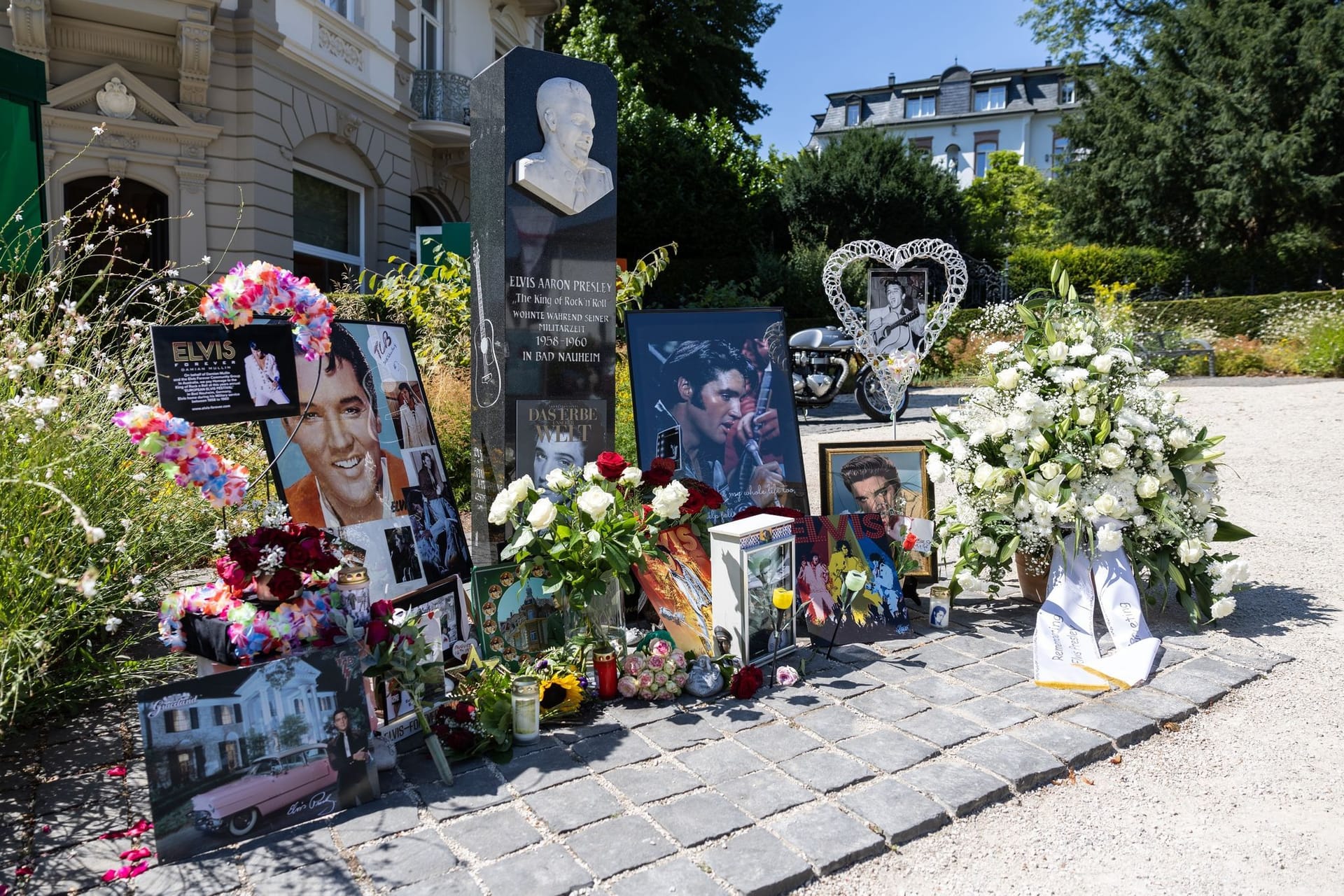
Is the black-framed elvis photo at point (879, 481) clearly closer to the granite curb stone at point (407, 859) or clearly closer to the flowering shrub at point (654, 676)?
the flowering shrub at point (654, 676)

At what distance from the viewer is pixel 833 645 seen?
4.09m

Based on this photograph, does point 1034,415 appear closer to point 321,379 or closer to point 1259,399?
point 321,379

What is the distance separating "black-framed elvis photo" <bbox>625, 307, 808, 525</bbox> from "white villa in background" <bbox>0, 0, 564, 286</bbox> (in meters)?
5.51

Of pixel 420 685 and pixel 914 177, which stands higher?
pixel 914 177

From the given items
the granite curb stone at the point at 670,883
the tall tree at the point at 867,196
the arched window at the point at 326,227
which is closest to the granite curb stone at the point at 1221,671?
the granite curb stone at the point at 670,883

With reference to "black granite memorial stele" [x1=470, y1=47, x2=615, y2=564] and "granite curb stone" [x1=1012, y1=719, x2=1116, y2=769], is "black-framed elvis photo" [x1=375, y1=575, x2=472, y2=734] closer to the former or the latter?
"black granite memorial stele" [x1=470, y1=47, x2=615, y2=564]

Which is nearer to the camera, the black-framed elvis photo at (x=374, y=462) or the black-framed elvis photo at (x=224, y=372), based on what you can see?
the black-framed elvis photo at (x=224, y=372)

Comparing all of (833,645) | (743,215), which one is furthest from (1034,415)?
(743,215)

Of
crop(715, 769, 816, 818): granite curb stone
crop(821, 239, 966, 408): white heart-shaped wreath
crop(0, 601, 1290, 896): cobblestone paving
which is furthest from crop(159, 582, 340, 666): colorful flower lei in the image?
crop(821, 239, 966, 408): white heart-shaped wreath

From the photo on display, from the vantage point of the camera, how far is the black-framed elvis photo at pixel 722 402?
4691 millimetres

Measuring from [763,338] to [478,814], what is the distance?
124 inches

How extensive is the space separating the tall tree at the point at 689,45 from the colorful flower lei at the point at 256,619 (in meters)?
19.6

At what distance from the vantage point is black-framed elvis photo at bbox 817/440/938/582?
4.72m

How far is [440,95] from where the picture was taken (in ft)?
49.9
